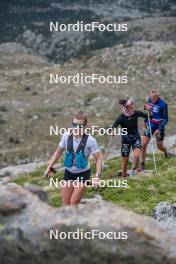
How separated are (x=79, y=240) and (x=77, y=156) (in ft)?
15.8

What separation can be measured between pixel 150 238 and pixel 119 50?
76.3 metres

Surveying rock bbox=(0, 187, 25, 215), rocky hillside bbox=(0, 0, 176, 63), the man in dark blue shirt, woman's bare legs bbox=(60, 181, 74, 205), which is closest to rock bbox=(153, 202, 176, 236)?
woman's bare legs bbox=(60, 181, 74, 205)

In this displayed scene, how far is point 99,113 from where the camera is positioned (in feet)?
191

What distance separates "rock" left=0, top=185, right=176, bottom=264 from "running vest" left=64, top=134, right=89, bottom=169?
3950 millimetres

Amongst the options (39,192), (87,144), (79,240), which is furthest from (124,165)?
(79,240)

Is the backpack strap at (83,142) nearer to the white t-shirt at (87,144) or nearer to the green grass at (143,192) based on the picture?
the white t-shirt at (87,144)

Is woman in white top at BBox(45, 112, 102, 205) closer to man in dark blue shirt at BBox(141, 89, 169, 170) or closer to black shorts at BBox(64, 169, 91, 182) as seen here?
black shorts at BBox(64, 169, 91, 182)

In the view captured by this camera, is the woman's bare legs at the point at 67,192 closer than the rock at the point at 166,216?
Yes

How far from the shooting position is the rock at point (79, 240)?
26.2ft

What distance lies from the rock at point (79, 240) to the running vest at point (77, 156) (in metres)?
3.95

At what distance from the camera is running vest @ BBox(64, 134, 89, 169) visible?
41.4 ft

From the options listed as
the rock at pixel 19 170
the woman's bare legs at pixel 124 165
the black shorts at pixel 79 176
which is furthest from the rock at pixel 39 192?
the rock at pixel 19 170

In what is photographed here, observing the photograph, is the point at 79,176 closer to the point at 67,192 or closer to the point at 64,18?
the point at 67,192

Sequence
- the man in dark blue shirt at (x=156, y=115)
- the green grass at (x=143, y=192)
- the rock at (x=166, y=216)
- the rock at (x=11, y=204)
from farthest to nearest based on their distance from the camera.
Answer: the man in dark blue shirt at (x=156, y=115), the green grass at (x=143, y=192), the rock at (x=166, y=216), the rock at (x=11, y=204)
